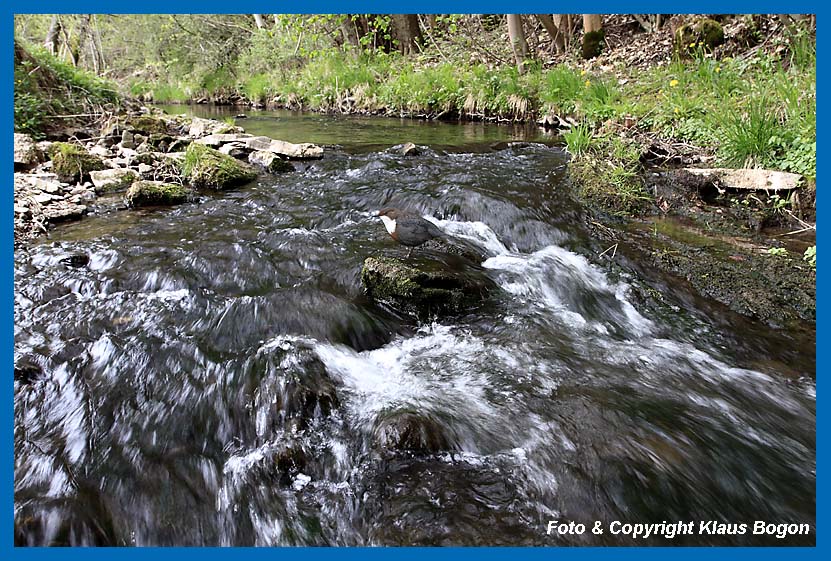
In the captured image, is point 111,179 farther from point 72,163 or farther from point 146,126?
point 146,126

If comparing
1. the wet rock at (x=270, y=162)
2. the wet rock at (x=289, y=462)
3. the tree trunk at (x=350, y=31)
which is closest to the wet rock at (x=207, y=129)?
the wet rock at (x=270, y=162)

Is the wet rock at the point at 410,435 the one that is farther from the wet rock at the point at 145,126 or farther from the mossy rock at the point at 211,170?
the wet rock at the point at 145,126

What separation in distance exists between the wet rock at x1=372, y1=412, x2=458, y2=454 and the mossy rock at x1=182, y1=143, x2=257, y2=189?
527cm

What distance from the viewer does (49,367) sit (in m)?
2.89

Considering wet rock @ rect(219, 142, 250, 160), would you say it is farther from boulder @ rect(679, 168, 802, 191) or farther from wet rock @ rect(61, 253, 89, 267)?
boulder @ rect(679, 168, 802, 191)

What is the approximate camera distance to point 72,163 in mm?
6414

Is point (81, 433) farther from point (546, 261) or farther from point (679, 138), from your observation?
point (679, 138)

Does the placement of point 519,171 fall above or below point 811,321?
above

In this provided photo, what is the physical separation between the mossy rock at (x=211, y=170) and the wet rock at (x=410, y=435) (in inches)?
208

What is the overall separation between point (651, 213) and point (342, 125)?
884cm

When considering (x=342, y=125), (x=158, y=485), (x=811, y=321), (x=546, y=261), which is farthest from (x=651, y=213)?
(x=342, y=125)

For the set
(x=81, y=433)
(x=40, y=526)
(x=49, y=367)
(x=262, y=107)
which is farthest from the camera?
(x=262, y=107)

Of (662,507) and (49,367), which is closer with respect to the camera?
(662,507)

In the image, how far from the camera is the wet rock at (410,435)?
91.7 inches
